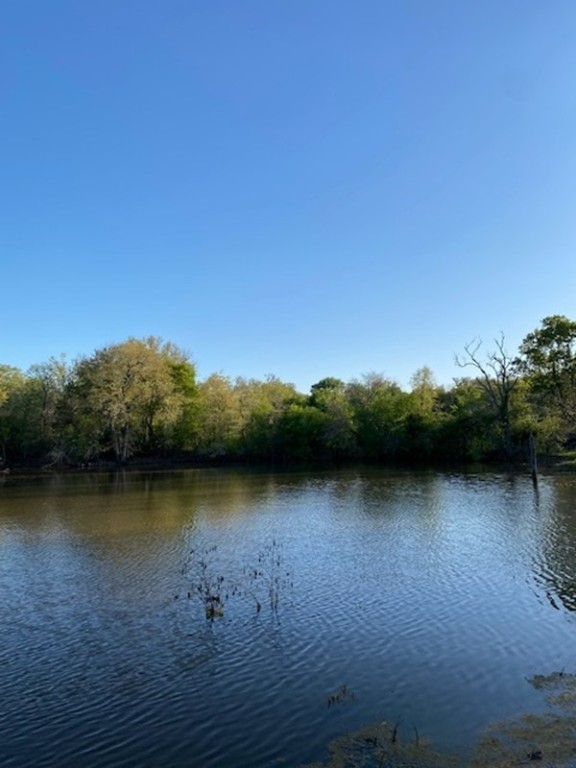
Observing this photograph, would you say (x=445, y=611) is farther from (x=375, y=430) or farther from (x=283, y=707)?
(x=375, y=430)

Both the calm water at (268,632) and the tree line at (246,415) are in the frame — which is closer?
the calm water at (268,632)

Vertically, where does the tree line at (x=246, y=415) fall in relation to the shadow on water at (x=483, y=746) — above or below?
above

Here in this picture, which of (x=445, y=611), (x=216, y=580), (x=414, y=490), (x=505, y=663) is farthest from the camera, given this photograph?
(x=414, y=490)

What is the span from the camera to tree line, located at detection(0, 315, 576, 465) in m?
70.8

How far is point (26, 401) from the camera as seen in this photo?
88312mm

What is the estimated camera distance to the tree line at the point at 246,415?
70750 mm

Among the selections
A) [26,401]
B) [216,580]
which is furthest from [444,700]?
[26,401]

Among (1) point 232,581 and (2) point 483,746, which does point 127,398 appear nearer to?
(1) point 232,581

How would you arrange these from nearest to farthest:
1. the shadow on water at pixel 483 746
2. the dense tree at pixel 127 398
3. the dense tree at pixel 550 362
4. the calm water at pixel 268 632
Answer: the shadow on water at pixel 483 746 → the calm water at pixel 268 632 → the dense tree at pixel 550 362 → the dense tree at pixel 127 398

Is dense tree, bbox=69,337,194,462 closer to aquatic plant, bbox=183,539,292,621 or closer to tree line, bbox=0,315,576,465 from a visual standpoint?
tree line, bbox=0,315,576,465

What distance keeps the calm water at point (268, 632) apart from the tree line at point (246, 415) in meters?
40.3

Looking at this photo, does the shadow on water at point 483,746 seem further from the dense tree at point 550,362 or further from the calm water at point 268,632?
the dense tree at point 550,362

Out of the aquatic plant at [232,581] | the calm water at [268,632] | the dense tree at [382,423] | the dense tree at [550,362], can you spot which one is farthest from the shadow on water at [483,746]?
the dense tree at [382,423]

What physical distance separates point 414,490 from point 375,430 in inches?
1633
